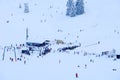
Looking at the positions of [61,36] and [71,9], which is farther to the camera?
[71,9]

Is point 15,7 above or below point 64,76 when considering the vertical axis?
above

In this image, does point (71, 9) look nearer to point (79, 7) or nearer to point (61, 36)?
point (79, 7)

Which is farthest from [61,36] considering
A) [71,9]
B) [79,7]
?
[79,7]

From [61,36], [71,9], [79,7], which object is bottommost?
[61,36]

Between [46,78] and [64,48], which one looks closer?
[46,78]

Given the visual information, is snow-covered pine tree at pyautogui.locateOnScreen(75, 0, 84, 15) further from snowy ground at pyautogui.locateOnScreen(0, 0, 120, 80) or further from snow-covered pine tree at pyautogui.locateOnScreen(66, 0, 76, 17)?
snowy ground at pyautogui.locateOnScreen(0, 0, 120, 80)

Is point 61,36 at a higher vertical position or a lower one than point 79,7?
lower

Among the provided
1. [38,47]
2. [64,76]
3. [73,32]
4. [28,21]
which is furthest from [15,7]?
[64,76]

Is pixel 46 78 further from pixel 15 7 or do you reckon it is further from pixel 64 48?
pixel 15 7

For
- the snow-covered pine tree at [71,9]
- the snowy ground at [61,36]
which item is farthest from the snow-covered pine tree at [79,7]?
the snowy ground at [61,36]
